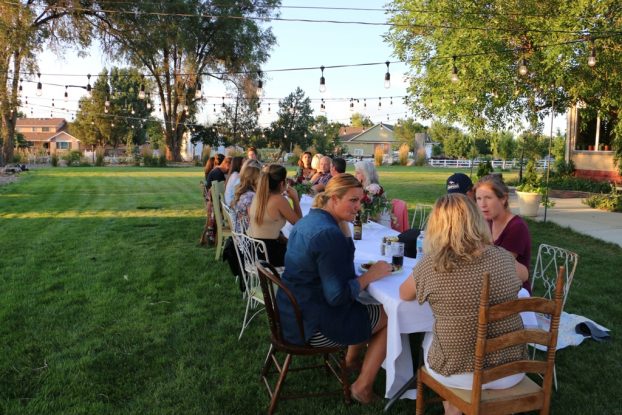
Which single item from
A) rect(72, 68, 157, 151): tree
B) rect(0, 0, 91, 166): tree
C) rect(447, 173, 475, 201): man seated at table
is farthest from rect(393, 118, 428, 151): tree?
rect(447, 173, 475, 201): man seated at table

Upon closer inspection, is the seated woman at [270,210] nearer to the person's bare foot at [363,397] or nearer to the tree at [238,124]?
the person's bare foot at [363,397]

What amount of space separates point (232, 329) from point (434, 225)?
2.48 m

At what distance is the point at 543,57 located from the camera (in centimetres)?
961

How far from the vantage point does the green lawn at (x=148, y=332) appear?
3.08m

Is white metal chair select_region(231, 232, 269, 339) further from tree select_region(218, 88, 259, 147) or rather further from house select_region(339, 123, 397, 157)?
house select_region(339, 123, 397, 157)

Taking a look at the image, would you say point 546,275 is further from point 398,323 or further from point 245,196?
point 398,323

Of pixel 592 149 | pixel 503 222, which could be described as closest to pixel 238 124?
pixel 592 149

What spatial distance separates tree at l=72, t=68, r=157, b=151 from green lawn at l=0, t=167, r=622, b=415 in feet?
149

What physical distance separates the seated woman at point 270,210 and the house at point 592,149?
13401 millimetres

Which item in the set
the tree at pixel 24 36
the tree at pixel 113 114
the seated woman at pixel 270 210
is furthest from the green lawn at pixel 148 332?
the tree at pixel 113 114

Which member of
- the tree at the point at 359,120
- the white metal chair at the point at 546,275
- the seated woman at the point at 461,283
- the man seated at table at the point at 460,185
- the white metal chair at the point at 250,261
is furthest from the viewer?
the tree at the point at 359,120

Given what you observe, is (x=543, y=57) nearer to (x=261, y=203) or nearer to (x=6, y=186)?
(x=261, y=203)

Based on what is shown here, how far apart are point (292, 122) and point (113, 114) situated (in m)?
18.1

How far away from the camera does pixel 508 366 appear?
212 cm
